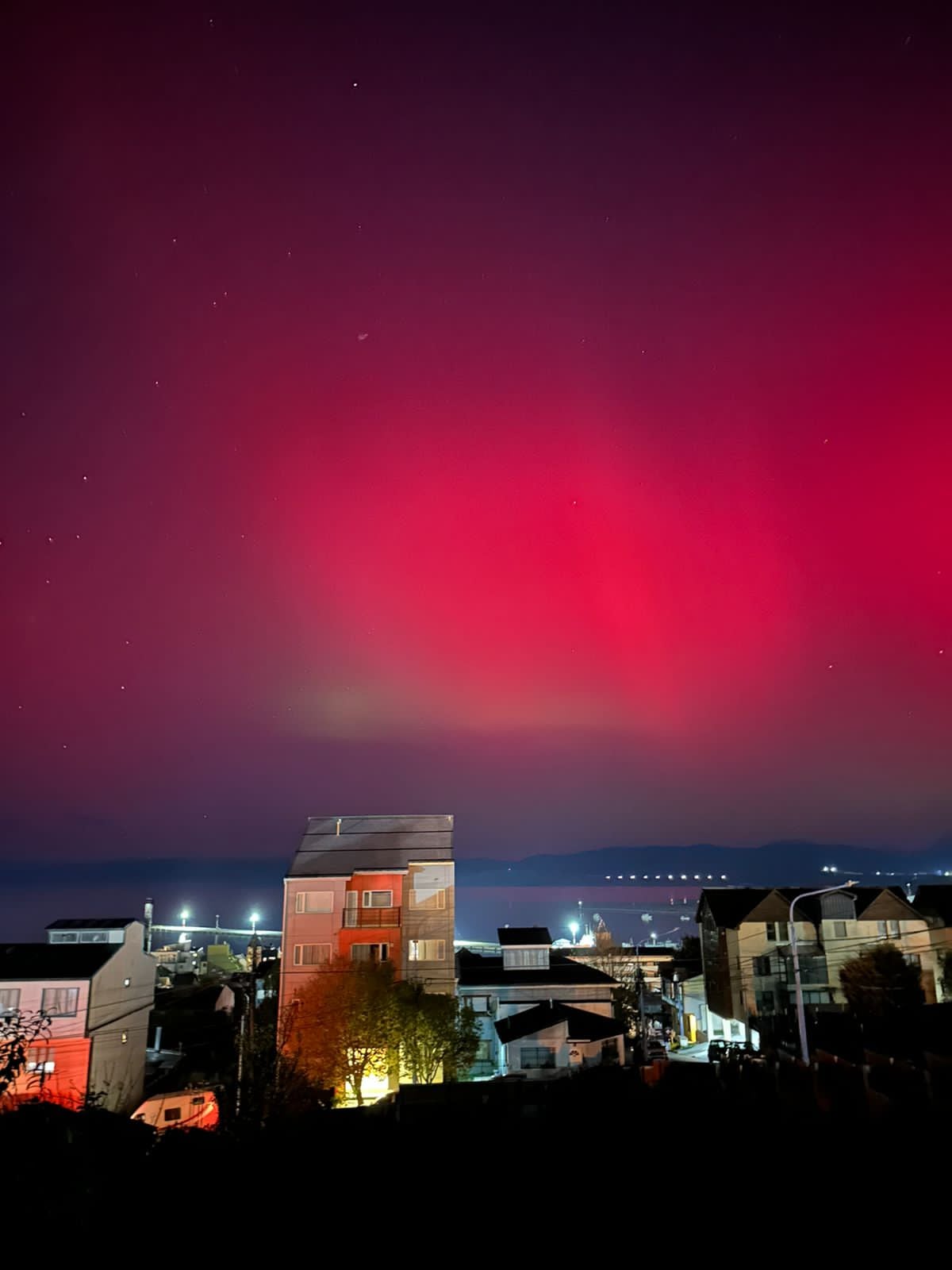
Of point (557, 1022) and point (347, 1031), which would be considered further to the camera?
point (557, 1022)

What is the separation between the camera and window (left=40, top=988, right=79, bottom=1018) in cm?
3516

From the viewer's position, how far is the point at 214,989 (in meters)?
54.3


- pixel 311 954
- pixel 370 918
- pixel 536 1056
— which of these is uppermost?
pixel 370 918

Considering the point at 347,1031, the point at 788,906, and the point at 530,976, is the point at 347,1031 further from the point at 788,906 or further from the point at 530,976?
the point at 788,906

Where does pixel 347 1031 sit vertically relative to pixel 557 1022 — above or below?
above

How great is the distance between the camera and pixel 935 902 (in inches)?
1940

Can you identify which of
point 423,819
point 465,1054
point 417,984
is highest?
point 423,819

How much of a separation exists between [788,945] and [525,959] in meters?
16.0

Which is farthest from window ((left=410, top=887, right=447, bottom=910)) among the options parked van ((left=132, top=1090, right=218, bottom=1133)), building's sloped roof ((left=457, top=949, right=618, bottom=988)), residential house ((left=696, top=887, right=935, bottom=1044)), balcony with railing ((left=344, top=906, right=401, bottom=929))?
residential house ((left=696, top=887, right=935, bottom=1044))

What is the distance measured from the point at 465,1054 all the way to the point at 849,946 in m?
26.0

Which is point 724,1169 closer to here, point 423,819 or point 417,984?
point 417,984

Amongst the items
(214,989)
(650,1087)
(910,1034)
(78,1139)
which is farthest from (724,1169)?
(214,989)

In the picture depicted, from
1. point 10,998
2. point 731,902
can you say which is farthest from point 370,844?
point 731,902

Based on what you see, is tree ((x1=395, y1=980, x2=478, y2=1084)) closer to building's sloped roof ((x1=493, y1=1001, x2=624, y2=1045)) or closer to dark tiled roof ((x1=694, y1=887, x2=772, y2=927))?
building's sloped roof ((x1=493, y1=1001, x2=624, y2=1045))
